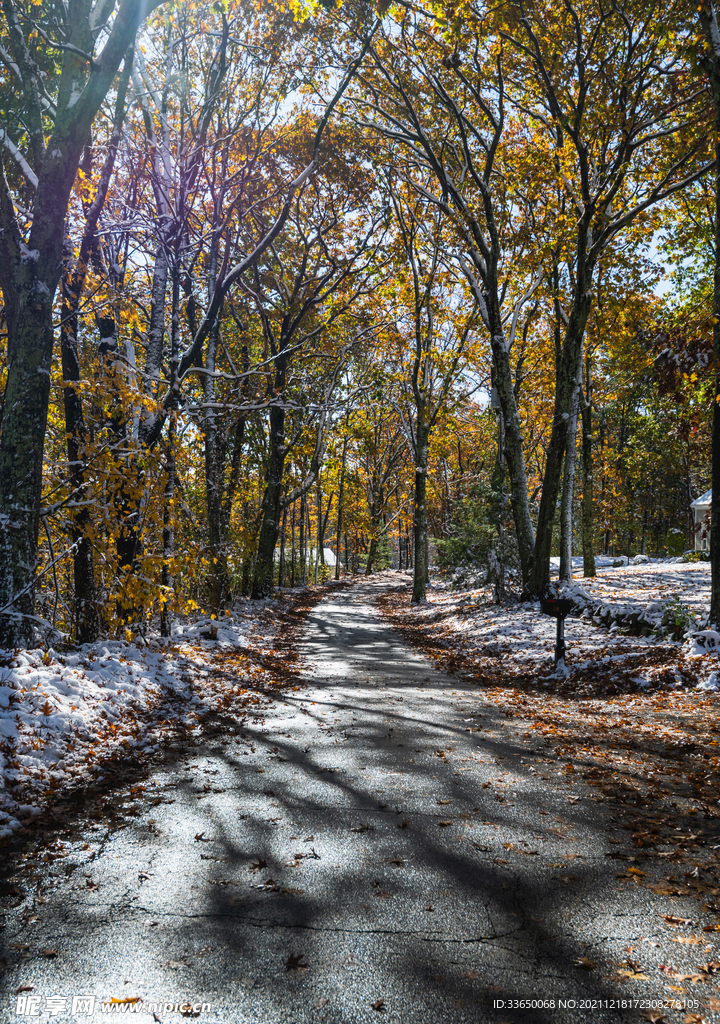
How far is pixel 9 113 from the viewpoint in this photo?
816 cm

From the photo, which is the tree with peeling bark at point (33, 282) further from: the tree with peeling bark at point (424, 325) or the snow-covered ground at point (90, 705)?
the tree with peeling bark at point (424, 325)

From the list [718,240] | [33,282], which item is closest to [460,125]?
[718,240]

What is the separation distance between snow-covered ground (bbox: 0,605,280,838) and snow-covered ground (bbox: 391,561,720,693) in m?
4.89

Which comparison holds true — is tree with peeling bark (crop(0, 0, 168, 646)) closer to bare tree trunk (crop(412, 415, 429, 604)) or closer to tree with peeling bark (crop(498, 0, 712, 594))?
tree with peeling bark (crop(498, 0, 712, 594))

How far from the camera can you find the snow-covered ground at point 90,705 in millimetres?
4613

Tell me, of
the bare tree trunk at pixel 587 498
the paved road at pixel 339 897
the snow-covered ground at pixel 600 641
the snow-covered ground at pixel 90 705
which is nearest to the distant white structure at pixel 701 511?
the bare tree trunk at pixel 587 498

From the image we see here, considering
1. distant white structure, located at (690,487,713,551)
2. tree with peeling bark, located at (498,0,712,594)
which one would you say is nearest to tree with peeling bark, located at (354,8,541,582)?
tree with peeling bark, located at (498,0,712,594)

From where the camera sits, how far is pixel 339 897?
3154 mm

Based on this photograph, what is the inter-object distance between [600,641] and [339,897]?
27.1 ft

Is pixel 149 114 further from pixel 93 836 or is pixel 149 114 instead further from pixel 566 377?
pixel 93 836

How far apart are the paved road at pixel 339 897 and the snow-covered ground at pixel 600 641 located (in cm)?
362

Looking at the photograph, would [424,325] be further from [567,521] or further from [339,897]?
[339,897]

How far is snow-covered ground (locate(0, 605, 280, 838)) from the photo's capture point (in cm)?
461

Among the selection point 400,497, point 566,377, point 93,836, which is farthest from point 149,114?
point 400,497
